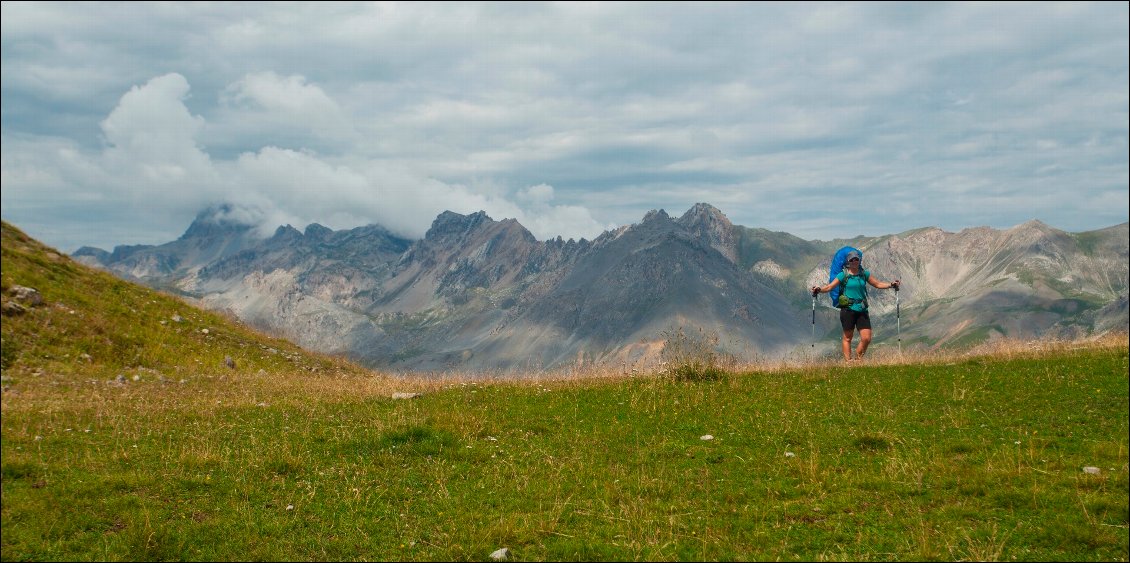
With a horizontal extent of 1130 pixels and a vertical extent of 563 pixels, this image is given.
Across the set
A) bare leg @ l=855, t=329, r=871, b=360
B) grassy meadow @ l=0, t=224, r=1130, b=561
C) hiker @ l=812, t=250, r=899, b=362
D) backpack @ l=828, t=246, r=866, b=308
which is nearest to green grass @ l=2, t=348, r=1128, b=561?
grassy meadow @ l=0, t=224, r=1130, b=561

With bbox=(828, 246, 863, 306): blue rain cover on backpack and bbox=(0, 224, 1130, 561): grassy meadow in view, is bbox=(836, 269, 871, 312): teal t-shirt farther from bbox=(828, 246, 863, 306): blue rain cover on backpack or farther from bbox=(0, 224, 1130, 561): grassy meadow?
bbox=(0, 224, 1130, 561): grassy meadow

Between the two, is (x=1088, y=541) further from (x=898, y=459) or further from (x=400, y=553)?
(x=400, y=553)

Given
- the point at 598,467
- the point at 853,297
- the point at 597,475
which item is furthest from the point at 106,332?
the point at 853,297

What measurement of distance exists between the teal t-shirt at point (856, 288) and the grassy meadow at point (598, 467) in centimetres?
314

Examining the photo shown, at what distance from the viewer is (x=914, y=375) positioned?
64.7 feet

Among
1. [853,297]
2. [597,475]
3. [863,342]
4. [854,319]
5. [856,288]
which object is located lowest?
[597,475]

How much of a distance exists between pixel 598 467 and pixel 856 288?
618 inches

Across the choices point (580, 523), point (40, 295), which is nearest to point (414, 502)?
point (580, 523)

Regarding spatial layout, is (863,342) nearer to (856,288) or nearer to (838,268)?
(856,288)

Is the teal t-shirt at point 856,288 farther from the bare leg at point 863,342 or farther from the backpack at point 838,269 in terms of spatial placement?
the bare leg at point 863,342

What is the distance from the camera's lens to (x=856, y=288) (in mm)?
24016

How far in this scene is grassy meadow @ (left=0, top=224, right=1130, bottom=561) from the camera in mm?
8758

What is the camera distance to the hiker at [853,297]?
23984mm

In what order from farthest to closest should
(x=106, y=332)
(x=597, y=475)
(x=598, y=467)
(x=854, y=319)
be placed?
(x=106, y=332), (x=854, y=319), (x=598, y=467), (x=597, y=475)
